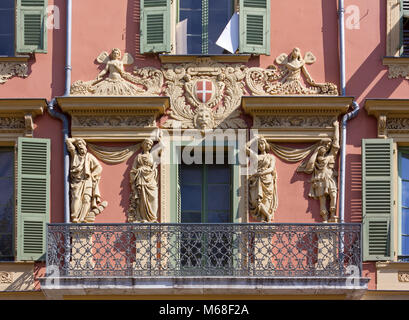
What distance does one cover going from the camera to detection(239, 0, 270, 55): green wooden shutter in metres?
22.6

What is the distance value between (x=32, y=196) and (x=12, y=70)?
2.22 metres

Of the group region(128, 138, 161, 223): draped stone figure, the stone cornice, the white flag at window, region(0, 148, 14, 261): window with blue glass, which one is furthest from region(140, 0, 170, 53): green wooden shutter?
region(0, 148, 14, 261): window with blue glass

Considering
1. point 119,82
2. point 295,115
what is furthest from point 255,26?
point 119,82

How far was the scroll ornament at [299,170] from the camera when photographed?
22.0 metres

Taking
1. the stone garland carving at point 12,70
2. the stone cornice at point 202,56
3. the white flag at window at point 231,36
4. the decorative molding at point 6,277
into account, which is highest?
the white flag at window at point 231,36

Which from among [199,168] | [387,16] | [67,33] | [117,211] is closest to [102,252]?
[117,211]

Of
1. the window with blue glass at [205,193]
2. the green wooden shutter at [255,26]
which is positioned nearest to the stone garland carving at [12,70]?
the window with blue glass at [205,193]

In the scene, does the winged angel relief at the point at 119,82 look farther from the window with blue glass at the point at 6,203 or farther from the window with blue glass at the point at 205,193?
the window with blue glass at the point at 6,203

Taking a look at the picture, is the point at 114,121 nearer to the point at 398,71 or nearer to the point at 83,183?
the point at 83,183

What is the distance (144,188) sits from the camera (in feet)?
72.0

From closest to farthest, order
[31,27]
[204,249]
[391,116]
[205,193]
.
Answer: [204,249] → [391,116] → [205,193] → [31,27]

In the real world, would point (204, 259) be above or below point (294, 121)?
below

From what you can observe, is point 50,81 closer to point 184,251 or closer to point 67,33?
point 67,33

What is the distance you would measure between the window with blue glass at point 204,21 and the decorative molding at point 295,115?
1.34 metres
